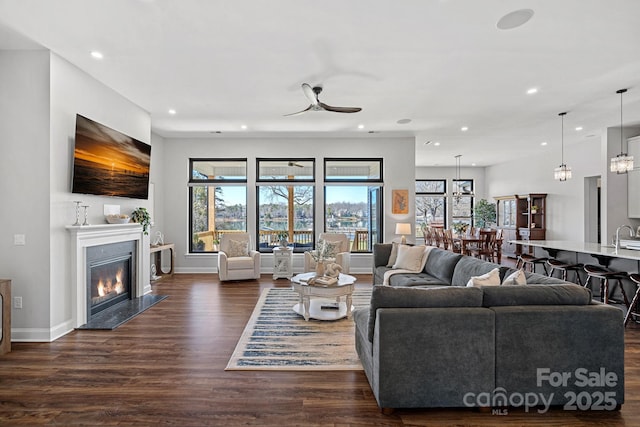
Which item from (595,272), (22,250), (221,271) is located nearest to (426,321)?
(595,272)

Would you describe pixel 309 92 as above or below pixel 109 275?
above

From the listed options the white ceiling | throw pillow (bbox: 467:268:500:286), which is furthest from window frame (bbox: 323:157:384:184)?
throw pillow (bbox: 467:268:500:286)

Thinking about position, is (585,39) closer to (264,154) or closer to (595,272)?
(595,272)

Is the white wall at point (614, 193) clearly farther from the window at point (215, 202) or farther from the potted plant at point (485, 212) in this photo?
the window at point (215, 202)

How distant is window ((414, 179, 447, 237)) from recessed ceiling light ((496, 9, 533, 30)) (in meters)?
10.1

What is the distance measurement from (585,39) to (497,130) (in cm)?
409

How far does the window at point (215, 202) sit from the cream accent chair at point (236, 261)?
2.42ft

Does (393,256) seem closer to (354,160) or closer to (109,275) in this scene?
(354,160)

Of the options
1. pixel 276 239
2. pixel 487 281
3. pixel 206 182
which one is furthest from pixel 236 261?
pixel 487 281

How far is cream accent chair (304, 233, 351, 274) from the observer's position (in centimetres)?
654

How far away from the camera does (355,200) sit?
798cm

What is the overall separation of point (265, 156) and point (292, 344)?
5.10 meters

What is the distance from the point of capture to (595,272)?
4449 mm

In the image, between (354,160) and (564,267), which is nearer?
(564,267)
